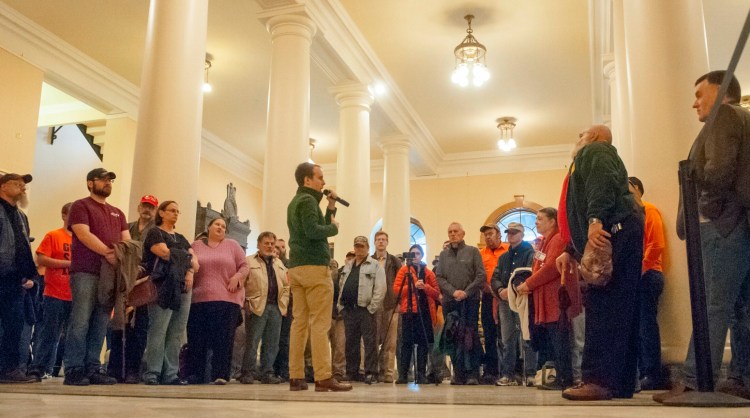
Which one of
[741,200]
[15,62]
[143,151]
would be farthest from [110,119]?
[741,200]

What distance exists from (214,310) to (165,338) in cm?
56

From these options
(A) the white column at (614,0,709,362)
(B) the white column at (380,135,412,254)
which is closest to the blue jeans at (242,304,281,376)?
(A) the white column at (614,0,709,362)

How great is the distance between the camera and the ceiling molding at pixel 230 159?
1584 centimetres

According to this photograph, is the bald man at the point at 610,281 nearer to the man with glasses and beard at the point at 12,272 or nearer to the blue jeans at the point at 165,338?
the blue jeans at the point at 165,338

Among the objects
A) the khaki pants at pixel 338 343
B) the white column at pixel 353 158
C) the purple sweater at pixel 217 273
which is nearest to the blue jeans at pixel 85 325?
the purple sweater at pixel 217 273

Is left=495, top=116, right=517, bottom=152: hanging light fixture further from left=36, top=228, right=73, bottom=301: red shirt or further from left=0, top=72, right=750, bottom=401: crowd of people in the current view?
left=36, top=228, right=73, bottom=301: red shirt

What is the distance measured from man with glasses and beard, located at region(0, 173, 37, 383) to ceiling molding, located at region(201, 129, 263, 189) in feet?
33.5

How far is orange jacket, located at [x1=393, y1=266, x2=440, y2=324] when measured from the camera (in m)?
7.11

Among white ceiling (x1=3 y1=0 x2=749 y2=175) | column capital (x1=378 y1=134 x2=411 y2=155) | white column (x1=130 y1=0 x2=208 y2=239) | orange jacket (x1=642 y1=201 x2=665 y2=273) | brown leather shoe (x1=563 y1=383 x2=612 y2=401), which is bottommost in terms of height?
brown leather shoe (x1=563 y1=383 x2=612 y2=401)

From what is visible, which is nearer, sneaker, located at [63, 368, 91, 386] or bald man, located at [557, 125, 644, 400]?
bald man, located at [557, 125, 644, 400]

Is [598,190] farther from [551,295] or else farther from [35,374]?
[35,374]

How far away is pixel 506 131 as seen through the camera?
15148 mm

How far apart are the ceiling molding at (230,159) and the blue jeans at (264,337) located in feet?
31.1

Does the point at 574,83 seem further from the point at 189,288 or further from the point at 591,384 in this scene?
the point at 591,384
